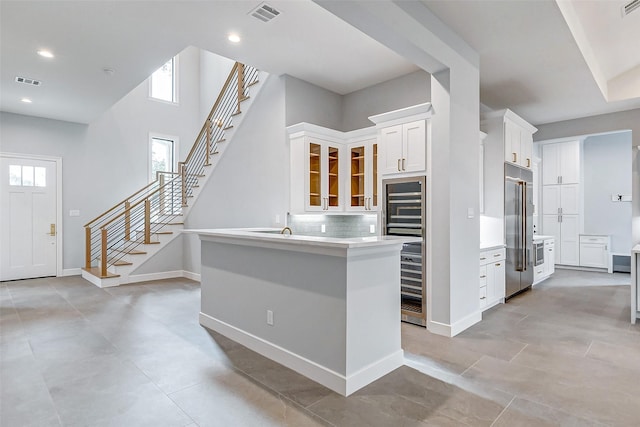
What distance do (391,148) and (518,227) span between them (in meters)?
2.75

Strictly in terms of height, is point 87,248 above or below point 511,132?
below

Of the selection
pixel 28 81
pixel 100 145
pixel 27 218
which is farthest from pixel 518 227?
pixel 27 218

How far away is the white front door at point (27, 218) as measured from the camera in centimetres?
666

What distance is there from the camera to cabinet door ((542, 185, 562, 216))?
8.34 m

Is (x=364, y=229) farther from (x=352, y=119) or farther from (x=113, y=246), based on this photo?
(x=113, y=246)

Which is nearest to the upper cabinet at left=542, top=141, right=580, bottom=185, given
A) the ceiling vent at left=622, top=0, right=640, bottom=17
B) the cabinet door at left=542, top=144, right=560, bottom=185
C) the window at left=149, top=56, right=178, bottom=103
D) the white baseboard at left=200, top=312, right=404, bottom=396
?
the cabinet door at left=542, top=144, right=560, bottom=185

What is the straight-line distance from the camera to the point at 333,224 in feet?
18.6

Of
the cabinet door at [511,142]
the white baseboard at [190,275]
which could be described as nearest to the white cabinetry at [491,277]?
the cabinet door at [511,142]

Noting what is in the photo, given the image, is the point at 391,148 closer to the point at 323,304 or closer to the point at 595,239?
the point at 323,304

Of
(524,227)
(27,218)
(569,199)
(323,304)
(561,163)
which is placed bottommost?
(323,304)

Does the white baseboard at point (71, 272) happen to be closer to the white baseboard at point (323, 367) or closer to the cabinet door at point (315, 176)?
the cabinet door at point (315, 176)

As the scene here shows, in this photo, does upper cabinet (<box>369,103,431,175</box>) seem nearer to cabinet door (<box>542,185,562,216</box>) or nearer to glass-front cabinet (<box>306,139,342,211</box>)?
glass-front cabinet (<box>306,139,342,211</box>)

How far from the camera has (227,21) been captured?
12.4 ft

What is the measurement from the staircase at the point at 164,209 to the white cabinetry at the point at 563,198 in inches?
280
